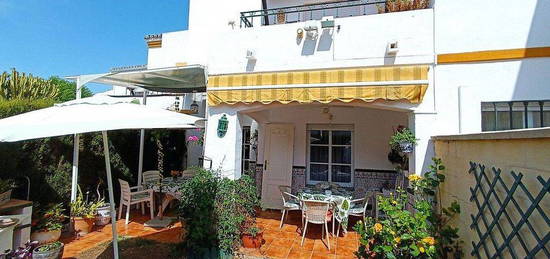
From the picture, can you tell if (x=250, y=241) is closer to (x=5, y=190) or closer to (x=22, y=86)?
(x=5, y=190)

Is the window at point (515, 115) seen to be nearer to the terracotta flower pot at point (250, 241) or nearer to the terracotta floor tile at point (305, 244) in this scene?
the terracotta floor tile at point (305, 244)

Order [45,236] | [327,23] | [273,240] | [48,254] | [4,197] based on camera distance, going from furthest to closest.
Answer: [273,240] < [327,23] < [45,236] < [4,197] < [48,254]

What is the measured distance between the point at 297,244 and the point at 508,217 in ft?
17.0

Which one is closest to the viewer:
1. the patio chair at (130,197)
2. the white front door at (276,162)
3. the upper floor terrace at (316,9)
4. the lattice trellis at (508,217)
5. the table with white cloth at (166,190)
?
the lattice trellis at (508,217)

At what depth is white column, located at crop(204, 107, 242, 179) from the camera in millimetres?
7578

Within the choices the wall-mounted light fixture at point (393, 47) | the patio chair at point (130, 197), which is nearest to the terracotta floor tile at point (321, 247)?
the wall-mounted light fixture at point (393, 47)

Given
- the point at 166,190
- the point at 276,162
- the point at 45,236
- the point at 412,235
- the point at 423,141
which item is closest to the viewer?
the point at 412,235

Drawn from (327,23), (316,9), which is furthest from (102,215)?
(316,9)

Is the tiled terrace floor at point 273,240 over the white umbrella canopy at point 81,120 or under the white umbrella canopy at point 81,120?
under

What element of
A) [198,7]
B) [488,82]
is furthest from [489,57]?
[198,7]

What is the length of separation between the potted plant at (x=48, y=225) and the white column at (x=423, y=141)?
9.65 meters

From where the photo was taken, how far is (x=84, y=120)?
3.68m

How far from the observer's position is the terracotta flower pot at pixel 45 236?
21.1 ft

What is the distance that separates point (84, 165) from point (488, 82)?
12.4 m
